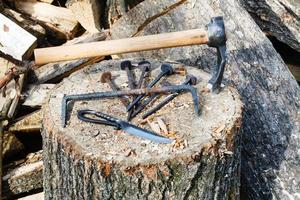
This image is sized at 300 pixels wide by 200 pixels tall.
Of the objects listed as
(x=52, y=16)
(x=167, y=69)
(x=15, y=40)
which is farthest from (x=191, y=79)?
(x=52, y=16)

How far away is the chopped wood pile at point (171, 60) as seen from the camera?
3004 millimetres

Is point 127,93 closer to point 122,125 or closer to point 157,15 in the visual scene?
point 122,125

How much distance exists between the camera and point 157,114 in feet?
8.23

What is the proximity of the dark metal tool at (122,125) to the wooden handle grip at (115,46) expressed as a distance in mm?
264

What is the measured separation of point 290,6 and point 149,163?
2.00 metres

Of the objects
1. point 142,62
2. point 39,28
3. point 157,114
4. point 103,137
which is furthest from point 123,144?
point 39,28

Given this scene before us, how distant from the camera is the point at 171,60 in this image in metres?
3.37

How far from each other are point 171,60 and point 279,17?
990 mm

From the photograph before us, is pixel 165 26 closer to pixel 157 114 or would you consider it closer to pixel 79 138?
pixel 157 114

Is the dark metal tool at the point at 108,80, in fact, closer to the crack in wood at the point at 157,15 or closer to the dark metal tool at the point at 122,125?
the dark metal tool at the point at 122,125

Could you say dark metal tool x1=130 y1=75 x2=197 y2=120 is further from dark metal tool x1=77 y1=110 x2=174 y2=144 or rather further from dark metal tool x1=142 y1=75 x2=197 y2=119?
dark metal tool x1=77 y1=110 x2=174 y2=144

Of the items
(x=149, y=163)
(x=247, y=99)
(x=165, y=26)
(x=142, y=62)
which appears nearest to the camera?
(x=149, y=163)

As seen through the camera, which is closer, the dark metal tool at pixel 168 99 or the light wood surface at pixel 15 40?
the dark metal tool at pixel 168 99

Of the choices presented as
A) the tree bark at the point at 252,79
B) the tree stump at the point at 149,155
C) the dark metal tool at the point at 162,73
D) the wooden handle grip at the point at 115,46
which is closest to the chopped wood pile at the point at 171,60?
the tree bark at the point at 252,79
